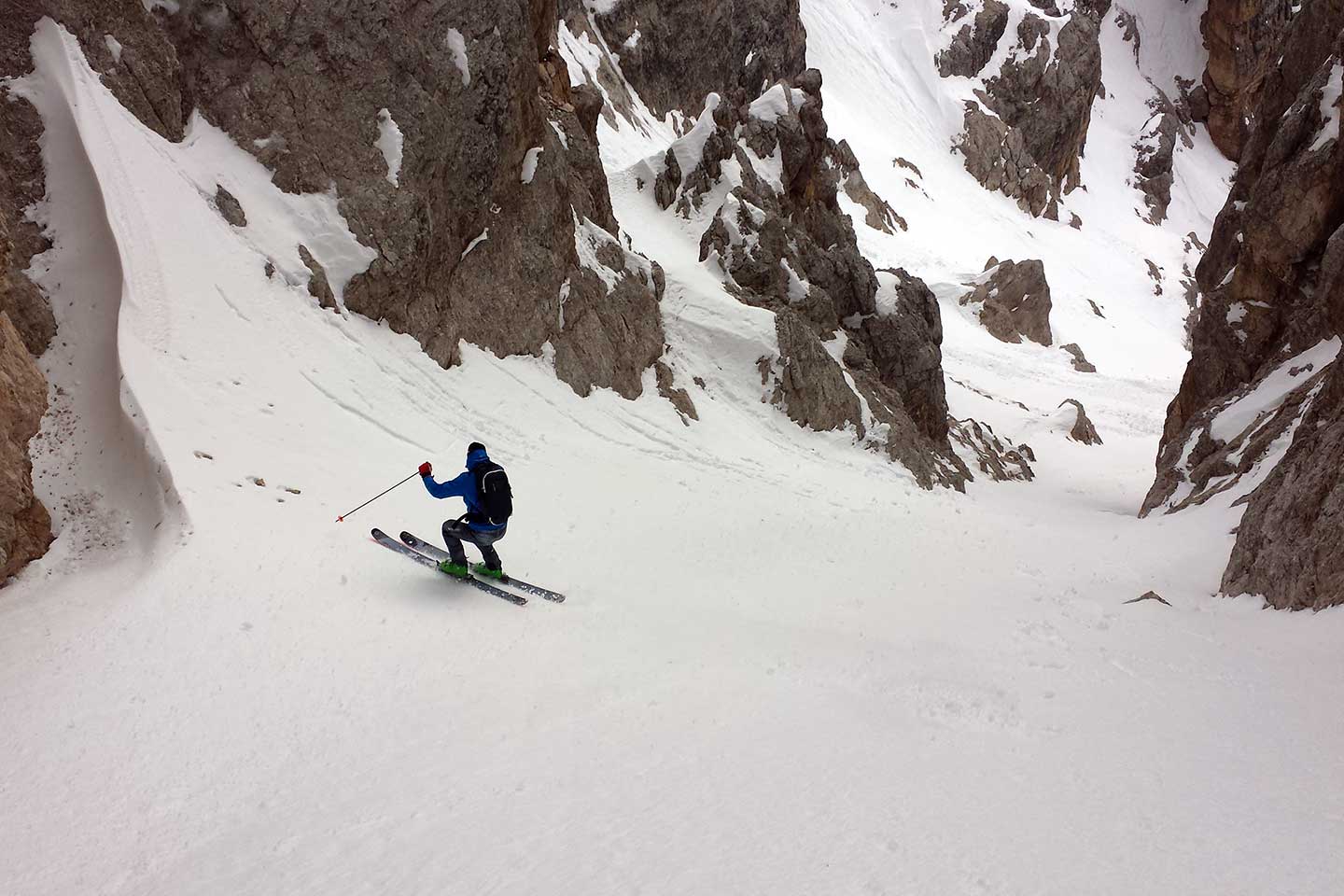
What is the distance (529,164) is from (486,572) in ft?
51.0

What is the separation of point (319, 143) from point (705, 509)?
12.0 metres

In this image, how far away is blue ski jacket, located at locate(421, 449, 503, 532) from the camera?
9.09m

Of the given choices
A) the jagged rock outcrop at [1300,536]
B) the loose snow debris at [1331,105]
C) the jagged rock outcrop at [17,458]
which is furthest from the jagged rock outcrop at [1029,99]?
the jagged rock outcrop at [17,458]

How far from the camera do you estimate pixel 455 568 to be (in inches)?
360

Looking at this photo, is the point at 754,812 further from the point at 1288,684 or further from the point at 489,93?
the point at 489,93

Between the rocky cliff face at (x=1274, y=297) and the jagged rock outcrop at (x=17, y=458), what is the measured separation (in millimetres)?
17935

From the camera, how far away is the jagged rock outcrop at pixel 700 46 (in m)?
50.2

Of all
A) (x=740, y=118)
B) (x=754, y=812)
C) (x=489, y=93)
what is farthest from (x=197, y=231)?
(x=740, y=118)

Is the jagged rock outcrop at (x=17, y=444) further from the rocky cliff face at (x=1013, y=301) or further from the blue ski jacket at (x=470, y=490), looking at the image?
the rocky cliff face at (x=1013, y=301)

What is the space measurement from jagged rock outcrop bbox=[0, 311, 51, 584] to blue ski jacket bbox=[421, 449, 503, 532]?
3684 mm

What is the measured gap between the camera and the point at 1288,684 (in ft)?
23.0

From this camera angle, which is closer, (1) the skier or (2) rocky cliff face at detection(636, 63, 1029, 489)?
(1) the skier

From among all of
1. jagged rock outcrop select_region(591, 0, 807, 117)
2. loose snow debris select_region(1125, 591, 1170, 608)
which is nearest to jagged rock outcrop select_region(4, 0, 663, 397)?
loose snow debris select_region(1125, 591, 1170, 608)

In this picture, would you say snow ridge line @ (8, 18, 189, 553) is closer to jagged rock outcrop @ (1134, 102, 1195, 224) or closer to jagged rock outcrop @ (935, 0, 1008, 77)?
jagged rock outcrop @ (935, 0, 1008, 77)
